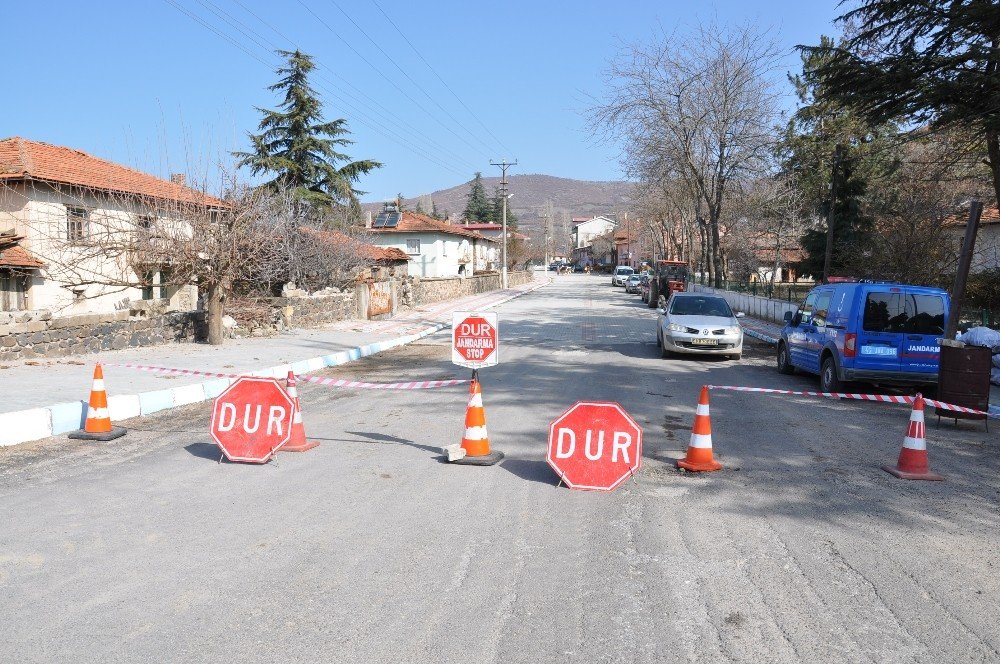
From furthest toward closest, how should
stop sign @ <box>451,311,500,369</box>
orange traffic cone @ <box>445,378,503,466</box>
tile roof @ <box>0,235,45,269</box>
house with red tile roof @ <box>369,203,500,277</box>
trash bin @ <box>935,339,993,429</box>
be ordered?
1. house with red tile roof @ <box>369,203,500,277</box>
2. tile roof @ <box>0,235,45,269</box>
3. trash bin @ <box>935,339,993,429</box>
4. stop sign @ <box>451,311,500,369</box>
5. orange traffic cone @ <box>445,378,503,466</box>

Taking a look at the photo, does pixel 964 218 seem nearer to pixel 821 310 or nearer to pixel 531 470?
pixel 821 310

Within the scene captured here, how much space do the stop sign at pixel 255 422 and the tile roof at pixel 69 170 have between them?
34.8 ft

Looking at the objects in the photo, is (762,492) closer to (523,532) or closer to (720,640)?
(523,532)

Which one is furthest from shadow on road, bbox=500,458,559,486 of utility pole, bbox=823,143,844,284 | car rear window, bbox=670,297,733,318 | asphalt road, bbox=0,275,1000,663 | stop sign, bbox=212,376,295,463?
utility pole, bbox=823,143,844,284

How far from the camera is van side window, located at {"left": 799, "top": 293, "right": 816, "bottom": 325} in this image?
43.2ft

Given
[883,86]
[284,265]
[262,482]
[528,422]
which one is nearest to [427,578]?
[262,482]

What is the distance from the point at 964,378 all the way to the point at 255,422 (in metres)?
8.32

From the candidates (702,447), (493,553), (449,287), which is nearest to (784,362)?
(702,447)

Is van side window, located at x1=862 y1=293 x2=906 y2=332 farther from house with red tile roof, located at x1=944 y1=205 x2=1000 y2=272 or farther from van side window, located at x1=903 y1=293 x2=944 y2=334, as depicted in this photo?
house with red tile roof, located at x1=944 y1=205 x2=1000 y2=272

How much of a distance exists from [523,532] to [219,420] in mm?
3601

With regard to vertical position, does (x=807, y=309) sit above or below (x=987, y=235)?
below

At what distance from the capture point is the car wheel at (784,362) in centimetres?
1402

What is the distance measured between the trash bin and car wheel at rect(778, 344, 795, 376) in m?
4.36

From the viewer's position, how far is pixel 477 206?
5231 inches
